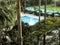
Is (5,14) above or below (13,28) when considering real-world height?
above

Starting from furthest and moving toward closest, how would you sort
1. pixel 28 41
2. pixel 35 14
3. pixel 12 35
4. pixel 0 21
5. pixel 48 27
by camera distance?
1. pixel 35 14
2. pixel 48 27
3. pixel 12 35
4. pixel 28 41
5. pixel 0 21

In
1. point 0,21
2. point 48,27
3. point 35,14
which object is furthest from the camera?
point 35,14

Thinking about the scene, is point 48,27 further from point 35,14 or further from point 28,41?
point 35,14

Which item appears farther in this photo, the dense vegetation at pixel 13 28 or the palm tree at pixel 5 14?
the dense vegetation at pixel 13 28

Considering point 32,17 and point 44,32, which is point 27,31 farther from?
point 32,17

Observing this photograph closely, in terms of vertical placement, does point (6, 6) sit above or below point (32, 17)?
above

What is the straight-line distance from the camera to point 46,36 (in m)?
8.59

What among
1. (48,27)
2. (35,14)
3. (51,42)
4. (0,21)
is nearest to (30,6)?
(35,14)

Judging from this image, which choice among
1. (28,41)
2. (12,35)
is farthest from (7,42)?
(28,41)

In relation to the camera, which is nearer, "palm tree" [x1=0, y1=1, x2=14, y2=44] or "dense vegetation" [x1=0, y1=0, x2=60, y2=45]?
"palm tree" [x1=0, y1=1, x2=14, y2=44]

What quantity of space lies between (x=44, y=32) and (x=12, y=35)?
1447mm

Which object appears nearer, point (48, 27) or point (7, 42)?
point (7, 42)

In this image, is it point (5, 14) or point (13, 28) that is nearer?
point (5, 14)

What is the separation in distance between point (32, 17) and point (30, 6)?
1042 millimetres
